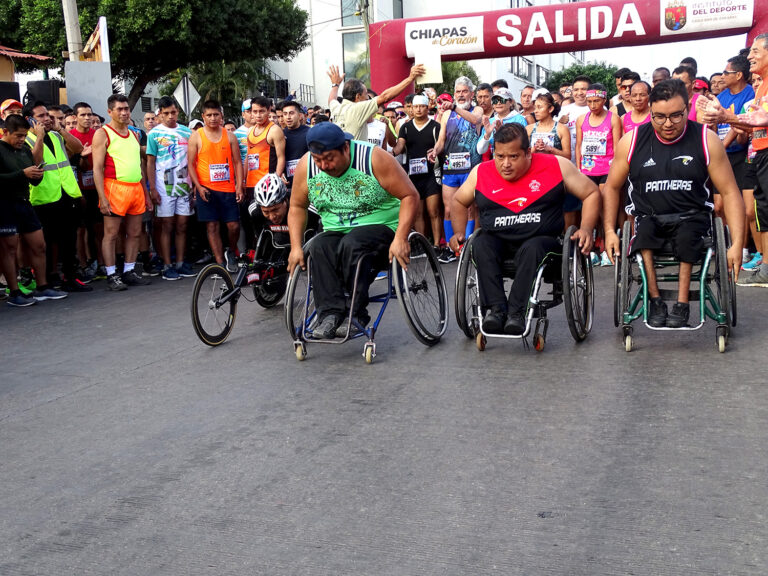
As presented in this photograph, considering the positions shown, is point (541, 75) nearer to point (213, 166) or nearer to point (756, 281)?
point (213, 166)

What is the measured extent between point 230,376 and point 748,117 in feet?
14.5

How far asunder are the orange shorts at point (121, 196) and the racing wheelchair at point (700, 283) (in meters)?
5.94

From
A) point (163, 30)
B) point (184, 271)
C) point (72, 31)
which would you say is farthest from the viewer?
point (163, 30)

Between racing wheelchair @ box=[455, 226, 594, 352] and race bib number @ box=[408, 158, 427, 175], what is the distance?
4.73 meters

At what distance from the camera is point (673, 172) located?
19.0ft

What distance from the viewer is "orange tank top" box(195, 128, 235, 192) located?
10125mm

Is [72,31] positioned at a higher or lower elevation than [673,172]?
higher

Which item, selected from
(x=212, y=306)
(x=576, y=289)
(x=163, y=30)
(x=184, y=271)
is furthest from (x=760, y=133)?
(x=163, y=30)

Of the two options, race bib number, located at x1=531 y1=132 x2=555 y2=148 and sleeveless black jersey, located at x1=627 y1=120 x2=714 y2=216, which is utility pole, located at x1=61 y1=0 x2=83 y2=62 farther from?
sleeveless black jersey, located at x1=627 y1=120 x2=714 y2=216

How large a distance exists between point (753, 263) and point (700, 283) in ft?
12.7

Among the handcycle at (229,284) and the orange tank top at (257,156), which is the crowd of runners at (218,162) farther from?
the handcycle at (229,284)

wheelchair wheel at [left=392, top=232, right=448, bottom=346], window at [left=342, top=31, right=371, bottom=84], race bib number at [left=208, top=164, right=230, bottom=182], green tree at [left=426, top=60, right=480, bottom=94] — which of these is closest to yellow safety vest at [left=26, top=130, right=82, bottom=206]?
race bib number at [left=208, top=164, right=230, bottom=182]

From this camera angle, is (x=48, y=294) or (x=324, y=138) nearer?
(x=324, y=138)

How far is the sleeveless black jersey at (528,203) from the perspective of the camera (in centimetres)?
592
